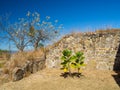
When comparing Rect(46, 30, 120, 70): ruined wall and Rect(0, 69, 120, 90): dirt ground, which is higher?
Rect(46, 30, 120, 70): ruined wall

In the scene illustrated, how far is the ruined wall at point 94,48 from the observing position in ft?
32.4

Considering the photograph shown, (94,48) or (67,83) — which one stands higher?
(94,48)

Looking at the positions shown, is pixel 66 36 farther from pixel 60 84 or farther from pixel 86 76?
pixel 60 84

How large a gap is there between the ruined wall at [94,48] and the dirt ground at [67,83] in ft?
4.31

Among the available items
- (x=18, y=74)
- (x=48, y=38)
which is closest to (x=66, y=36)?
(x=18, y=74)

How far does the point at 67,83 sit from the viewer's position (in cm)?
748

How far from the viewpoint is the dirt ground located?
6894 mm

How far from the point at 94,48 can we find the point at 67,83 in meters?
3.78

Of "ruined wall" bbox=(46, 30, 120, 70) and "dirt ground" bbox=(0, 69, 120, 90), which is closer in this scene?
"dirt ground" bbox=(0, 69, 120, 90)

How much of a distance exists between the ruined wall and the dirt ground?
1314mm

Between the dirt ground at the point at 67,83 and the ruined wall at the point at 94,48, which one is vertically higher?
the ruined wall at the point at 94,48

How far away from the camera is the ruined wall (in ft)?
32.4

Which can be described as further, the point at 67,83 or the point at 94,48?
the point at 94,48

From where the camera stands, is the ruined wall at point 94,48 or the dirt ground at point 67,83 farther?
the ruined wall at point 94,48
